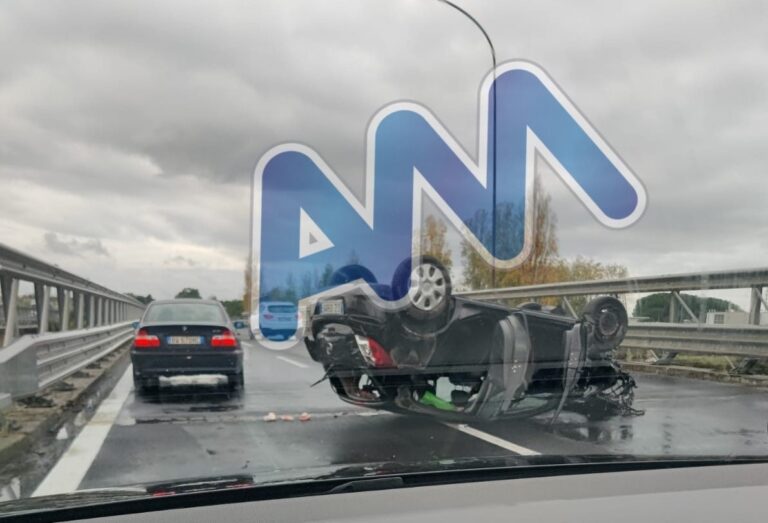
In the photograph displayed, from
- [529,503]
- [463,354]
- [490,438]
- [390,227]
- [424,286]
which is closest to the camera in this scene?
[529,503]

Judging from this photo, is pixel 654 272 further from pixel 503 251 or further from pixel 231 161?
pixel 231 161

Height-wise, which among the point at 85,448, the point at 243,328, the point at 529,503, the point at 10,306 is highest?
the point at 10,306

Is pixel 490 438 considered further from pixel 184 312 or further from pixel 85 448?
pixel 85 448

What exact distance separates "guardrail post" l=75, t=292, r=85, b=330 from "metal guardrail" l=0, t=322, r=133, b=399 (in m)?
0.09

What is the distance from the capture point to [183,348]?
6.28m

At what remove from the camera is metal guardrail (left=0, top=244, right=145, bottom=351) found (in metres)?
4.69

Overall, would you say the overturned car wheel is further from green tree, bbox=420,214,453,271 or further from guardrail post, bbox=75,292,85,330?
guardrail post, bbox=75,292,85,330

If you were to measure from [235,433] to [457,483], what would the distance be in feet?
9.71

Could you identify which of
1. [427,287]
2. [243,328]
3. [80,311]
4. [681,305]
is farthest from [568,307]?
[80,311]

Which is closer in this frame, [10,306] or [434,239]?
[434,239]

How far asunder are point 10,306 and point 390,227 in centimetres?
288

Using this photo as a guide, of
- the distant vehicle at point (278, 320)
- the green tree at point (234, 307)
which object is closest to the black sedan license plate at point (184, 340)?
the green tree at point (234, 307)

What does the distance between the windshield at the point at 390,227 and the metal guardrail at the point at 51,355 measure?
6 cm

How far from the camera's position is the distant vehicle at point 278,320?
450cm
